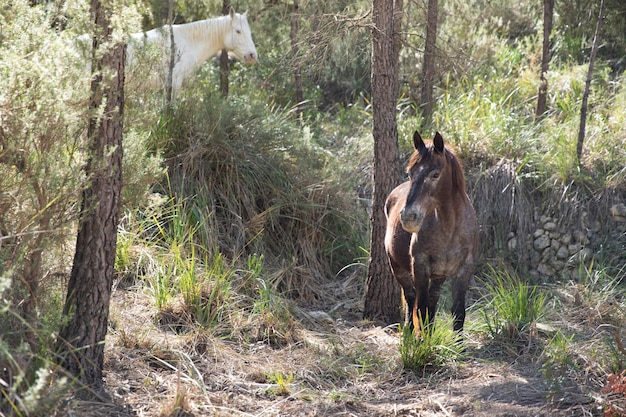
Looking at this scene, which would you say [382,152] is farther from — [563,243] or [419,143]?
[563,243]

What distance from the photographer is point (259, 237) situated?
7766 millimetres

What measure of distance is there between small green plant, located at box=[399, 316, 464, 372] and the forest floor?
0.08 meters

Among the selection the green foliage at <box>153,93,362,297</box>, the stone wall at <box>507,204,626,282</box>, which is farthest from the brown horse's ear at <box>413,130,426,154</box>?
the stone wall at <box>507,204,626,282</box>

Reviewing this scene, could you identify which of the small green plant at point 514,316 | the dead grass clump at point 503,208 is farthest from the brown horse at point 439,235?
the dead grass clump at point 503,208

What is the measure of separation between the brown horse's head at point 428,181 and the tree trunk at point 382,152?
105 cm

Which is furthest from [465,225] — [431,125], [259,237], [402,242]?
[431,125]

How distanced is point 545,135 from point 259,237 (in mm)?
4074

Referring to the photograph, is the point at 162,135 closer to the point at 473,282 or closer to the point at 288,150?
the point at 288,150

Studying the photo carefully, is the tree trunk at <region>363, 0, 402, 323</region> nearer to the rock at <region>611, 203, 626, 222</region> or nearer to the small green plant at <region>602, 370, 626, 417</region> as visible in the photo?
the small green plant at <region>602, 370, 626, 417</region>

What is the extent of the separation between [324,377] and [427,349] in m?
0.78

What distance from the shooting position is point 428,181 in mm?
5520

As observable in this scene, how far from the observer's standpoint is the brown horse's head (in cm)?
532

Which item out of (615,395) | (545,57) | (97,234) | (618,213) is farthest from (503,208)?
(97,234)

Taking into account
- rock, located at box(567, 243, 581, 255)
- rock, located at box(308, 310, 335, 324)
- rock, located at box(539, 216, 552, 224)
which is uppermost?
rock, located at box(539, 216, 552, 224)
